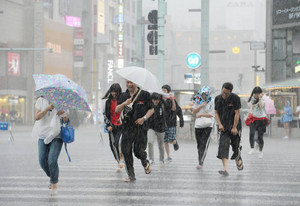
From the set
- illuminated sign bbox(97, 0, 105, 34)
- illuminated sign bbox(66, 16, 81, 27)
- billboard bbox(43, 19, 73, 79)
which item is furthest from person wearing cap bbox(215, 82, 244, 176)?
illuminated sign bbox(97, 0, 105, 34)

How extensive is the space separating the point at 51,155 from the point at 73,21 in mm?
61440

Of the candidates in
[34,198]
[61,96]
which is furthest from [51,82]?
[34,198]

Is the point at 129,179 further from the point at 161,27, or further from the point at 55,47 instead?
the point at 55,47

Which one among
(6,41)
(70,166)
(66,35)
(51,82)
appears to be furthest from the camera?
(66,35)

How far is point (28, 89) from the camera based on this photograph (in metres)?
58.9

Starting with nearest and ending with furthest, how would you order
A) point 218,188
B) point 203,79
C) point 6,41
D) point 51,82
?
point 51,82 → point 218,188 → point 203,79 → point 6,41

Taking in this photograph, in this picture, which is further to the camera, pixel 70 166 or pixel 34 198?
pixel 70 166

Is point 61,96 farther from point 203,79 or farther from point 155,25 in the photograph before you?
point 155,25

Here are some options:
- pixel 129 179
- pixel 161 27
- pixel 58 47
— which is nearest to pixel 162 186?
pixel 129 179

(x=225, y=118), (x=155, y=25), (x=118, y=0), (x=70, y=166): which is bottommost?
(x=70, y=166)

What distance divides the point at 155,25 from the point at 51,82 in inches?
736

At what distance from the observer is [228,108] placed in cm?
1111

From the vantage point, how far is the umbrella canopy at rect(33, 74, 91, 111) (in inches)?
323

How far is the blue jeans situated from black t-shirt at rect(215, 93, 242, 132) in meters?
3.64
